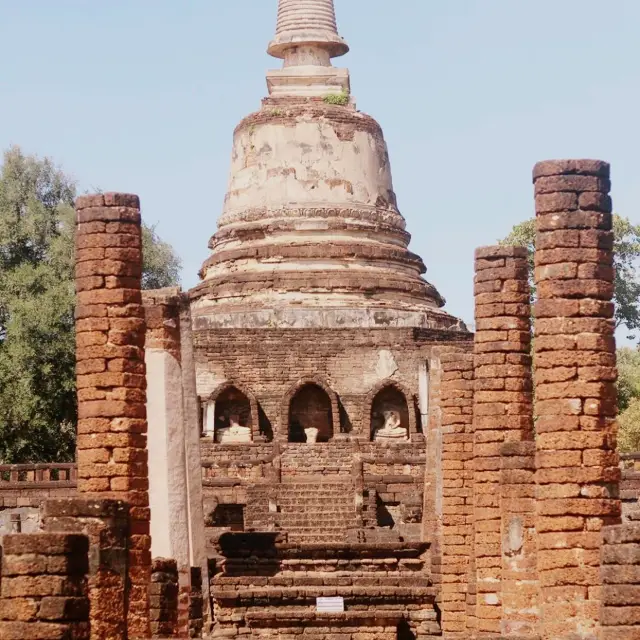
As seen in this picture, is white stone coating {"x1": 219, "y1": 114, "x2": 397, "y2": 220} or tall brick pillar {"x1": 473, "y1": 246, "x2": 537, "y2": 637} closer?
tall brick pillar {"x1": 473, "y1": 246, "x2": 537, "y2": 637}

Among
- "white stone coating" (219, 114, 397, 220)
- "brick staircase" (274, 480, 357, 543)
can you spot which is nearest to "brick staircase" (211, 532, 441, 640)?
"brick staircase" (274, 480, 357, 543)

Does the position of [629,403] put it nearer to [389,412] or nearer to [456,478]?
[389,412]

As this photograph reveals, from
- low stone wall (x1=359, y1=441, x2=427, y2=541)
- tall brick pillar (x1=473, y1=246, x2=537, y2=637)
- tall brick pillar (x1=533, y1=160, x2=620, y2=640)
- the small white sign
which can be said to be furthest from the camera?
low stone wall (x1=359, y1=441, x2=427, y2=541)

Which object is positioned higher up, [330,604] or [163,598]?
[163,598]

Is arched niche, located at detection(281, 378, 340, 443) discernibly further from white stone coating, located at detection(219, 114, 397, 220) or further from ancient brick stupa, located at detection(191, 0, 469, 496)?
white stone coating, located at detection(219, 114, 397, 220)

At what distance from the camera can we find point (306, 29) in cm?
4378

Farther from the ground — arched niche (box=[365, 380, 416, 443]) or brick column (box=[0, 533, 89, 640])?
arched niche (box=[365, 380, 416, 443])

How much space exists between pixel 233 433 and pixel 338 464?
11.7ft

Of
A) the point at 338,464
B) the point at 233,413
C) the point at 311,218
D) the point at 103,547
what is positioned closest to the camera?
the point at 103,547

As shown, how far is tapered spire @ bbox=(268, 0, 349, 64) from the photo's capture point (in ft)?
143

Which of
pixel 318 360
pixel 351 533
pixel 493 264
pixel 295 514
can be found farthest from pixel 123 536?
pixel 318 360

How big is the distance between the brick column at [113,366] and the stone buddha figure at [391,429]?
23.2 metres

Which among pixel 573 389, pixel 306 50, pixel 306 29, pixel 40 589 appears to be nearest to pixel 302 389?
pixel 306 50

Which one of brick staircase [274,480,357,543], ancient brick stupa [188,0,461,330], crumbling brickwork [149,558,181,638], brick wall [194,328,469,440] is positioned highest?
ancient brick stupa [188,0,461,330]
